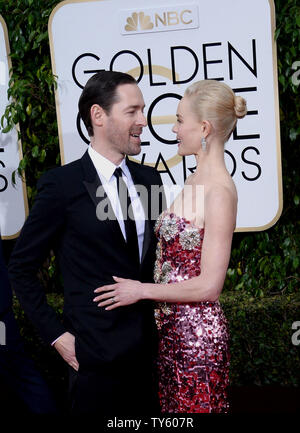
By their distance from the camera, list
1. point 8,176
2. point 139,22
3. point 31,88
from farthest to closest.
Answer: point 31,88 → point 8,176 → point 139,22

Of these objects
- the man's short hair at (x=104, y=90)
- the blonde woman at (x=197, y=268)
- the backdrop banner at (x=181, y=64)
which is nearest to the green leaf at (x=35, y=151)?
the backdrop banner at (x=181, y=64)

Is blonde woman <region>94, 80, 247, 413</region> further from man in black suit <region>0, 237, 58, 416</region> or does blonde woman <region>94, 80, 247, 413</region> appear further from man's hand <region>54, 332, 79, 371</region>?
man in black suit <region>0, 237, 58, 416</region>

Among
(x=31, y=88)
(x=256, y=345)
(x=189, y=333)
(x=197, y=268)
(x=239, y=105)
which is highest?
(x=31, y=88)

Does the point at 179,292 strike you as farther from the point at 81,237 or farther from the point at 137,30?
the point at 137,30

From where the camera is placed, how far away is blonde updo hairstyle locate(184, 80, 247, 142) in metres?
2.29

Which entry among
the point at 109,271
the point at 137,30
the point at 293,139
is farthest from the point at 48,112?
the point at 109,271

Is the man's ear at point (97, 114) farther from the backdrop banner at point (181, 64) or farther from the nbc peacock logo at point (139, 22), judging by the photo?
the nbc peacock logo at point (139, 22)

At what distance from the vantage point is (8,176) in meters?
4.21

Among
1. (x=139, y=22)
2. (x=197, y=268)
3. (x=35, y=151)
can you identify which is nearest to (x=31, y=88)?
(x=35, y=151)

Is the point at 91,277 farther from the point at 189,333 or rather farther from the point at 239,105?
the point at 239,105

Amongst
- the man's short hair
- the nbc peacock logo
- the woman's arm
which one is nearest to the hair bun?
the woman's arm

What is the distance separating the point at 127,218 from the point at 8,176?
7.12 feet

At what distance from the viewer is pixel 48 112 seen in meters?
4.45

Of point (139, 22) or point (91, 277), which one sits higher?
point (139, 22)
